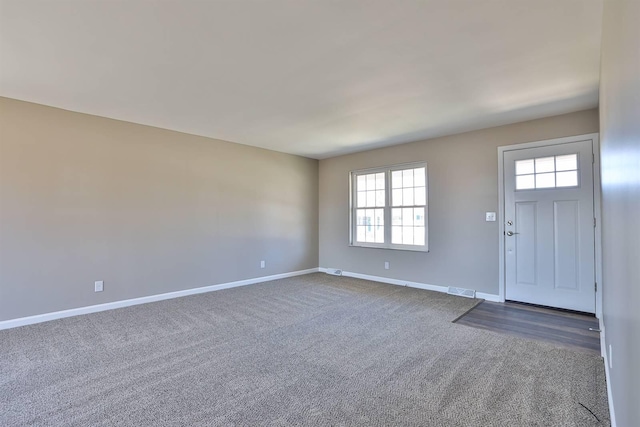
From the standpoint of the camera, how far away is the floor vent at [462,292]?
4.62m

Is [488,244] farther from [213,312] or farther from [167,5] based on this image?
[167,5]

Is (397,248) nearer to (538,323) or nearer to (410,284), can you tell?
(410,284)

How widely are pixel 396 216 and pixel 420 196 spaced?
0.58 m

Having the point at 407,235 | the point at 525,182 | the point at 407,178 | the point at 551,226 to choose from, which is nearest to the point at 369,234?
the point at 407,235

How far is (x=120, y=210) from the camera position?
4.20 metres

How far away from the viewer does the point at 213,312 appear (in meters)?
3.95

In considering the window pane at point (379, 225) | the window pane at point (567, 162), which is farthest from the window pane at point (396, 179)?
the window pane at point (567, 162)

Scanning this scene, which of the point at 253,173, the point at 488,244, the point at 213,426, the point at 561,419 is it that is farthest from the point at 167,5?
the point at 488,244

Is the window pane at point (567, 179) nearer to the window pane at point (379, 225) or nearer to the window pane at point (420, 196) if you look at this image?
the window pane at point (420, 196)

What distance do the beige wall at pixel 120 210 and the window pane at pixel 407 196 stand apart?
2.37 m

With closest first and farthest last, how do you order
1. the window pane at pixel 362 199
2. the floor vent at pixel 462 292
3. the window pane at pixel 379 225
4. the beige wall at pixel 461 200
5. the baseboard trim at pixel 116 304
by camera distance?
the baseboard trim at pixel 116 304
the beige wall at pixel 461 200
the floor vent at pixel 462 292
the window pane at pixel 379 225
the window pane at pixel 362 199

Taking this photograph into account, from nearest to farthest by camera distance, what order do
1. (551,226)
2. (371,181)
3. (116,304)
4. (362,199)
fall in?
(551,226) < (116,304) < (371,181) < (362,199)

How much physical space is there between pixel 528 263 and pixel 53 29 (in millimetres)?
5403

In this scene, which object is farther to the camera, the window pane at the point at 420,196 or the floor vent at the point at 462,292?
the window pane at the point at 420,196
